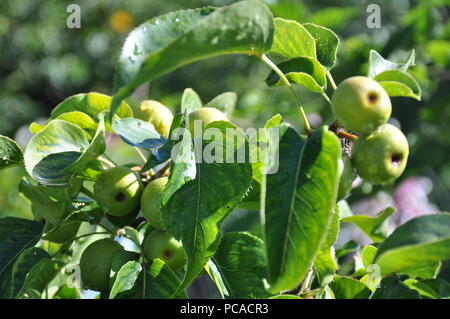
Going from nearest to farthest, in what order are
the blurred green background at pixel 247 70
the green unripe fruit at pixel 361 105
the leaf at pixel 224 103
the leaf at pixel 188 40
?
1. the leaf at pixel 188 40
2. the green unripe fruit at pixel 361 105
3. the leaf at pixel 224 103
4. the blurred green background at pixel 247 70

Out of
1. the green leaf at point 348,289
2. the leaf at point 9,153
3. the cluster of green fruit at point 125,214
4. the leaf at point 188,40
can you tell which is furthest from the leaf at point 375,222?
the leaf at point 9,153

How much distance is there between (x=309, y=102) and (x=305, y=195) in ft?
4.96

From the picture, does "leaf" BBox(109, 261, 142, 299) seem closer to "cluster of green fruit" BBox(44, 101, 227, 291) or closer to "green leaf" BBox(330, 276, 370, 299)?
"cluster of green fruit" BBox(44, 101, 227, 291)

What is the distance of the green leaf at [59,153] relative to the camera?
0.81 metres

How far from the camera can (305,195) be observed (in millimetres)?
663

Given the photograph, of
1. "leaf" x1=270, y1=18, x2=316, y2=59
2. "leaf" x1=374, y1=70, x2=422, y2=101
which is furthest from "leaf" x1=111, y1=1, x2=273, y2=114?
"leaf" x1=374, y1=70, x2=422, y2=101

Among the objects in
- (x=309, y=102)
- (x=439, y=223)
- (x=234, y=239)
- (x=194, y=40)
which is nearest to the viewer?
(x=194, y=40)

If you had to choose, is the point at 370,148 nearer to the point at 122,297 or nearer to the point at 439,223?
the point at 439,223

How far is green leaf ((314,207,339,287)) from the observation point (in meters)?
0.76

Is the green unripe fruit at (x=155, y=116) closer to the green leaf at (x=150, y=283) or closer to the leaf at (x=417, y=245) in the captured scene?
the green leaf at (x=150, y=283)

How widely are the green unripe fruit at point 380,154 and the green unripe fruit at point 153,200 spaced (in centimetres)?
27

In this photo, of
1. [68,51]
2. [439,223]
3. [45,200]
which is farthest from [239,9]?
[68,51]

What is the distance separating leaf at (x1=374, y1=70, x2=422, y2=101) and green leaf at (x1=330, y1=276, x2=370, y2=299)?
25cm
